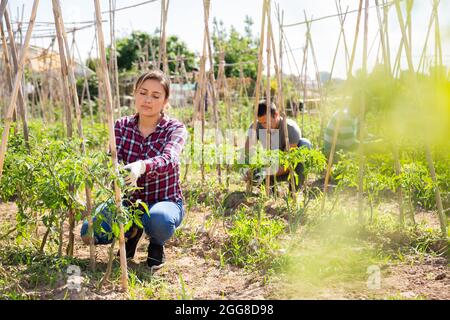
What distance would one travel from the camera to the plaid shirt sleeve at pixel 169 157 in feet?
6.30

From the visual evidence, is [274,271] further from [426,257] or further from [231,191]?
[231,191]

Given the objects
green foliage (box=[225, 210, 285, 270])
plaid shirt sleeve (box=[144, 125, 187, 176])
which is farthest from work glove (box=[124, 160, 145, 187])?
green foliage (box=[225, 210, 285, 270])

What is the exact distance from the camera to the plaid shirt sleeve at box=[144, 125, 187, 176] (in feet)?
6.30

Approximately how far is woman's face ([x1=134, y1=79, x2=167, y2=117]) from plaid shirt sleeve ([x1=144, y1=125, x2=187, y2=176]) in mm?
144

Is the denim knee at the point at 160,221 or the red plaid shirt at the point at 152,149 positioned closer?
the denim knee at the point at 160,221

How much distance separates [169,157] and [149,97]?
322 mm

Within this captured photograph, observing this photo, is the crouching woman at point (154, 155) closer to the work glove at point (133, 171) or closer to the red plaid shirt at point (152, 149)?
the red plaid shirt at point (152, 149)

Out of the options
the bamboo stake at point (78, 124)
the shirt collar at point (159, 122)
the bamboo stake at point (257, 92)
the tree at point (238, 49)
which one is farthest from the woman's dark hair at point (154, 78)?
the tree at point (238, 49)

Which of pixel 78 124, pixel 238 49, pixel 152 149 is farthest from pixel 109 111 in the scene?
pixel 238 49

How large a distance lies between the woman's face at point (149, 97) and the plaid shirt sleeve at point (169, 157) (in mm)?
144

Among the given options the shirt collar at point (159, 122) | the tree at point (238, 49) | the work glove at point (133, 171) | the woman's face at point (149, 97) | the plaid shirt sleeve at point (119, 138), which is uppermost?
the tree at point (238, 49)

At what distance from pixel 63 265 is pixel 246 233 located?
2.97 feet
